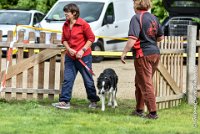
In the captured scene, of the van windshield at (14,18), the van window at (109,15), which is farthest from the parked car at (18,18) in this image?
the van window at (109,15)

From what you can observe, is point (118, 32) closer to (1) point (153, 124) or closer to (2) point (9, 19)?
(2) point (9, 19)

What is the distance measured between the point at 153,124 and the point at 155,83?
177 cm

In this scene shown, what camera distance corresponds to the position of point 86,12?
2272cm

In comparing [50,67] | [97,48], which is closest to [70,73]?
[50,67]

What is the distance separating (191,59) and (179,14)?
1119 cm

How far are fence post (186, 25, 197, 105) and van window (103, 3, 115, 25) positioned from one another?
1032 centimetres

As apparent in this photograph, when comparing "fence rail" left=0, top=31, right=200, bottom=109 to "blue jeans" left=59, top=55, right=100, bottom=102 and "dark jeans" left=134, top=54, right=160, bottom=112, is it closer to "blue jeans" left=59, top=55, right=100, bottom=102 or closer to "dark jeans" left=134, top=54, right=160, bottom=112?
"blue jeans" left=59, top=55, right=100, bottom=102

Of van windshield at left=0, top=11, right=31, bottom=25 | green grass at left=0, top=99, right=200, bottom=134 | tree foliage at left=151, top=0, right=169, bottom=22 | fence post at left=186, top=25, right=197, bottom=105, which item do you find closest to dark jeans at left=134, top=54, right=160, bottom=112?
green grass at left=0, top=99, right=200, bottom=134

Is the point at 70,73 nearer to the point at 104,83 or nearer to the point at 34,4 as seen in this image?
the point at 104,83

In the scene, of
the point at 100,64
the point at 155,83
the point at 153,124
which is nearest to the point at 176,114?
the point at 155,83

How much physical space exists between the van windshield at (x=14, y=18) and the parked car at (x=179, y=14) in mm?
5307

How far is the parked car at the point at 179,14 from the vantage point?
22656mm

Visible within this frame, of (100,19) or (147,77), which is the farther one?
(100,19)

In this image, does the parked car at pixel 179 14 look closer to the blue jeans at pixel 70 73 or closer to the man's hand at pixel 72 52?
the blue jeans at pixel 70 73
